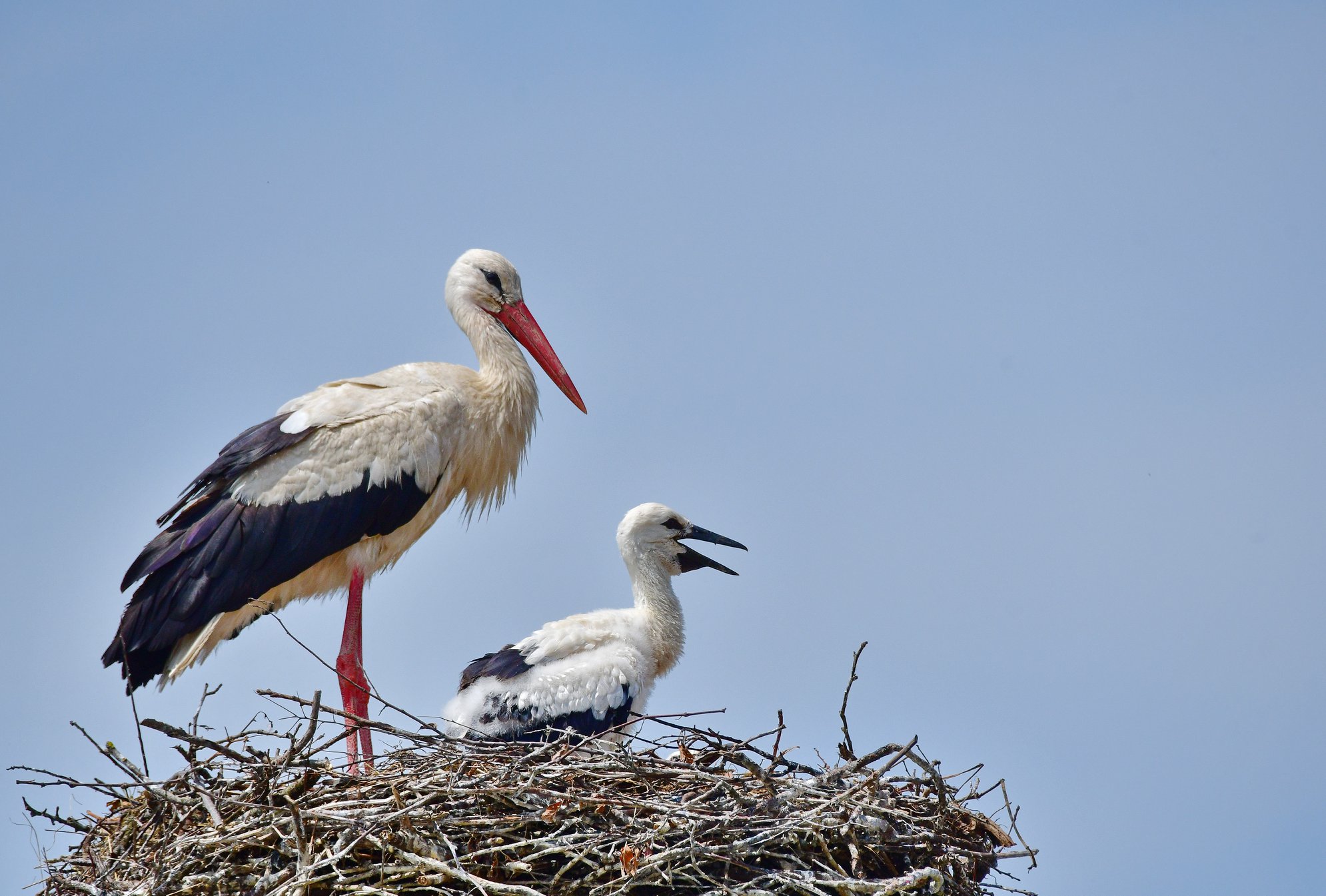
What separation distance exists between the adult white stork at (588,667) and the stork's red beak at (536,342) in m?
0.69

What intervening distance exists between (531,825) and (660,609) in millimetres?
2242

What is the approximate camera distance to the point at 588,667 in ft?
A: 21.2

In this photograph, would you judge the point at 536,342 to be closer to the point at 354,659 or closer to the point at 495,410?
the point at 495,410

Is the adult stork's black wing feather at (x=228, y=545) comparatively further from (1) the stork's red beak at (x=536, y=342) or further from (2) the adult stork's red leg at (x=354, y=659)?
(1) the stork's red beak at (x=536, y=342)

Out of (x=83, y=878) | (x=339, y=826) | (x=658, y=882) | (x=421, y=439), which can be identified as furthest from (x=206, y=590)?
(x=658, y=882)

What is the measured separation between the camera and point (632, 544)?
23.7ft

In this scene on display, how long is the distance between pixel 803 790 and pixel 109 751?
2.06 meters

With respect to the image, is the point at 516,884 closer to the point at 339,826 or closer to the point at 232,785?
the point at 339,826

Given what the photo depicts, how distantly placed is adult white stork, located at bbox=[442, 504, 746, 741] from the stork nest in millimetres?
801

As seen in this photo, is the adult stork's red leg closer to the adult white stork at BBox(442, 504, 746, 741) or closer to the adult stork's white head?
the adult white stork at BBox(442, 504, 746, 741)

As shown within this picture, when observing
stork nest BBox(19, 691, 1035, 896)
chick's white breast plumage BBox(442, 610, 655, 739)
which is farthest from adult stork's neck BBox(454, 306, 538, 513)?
stork nest BBox(19, 691, 1035, 896)

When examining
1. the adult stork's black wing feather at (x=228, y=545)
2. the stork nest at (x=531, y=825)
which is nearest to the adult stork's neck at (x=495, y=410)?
the adult stork's black wing feather at (x=228, y=545)

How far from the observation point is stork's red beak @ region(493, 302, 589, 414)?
24.6 ft

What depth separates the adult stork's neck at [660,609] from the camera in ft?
22.8
